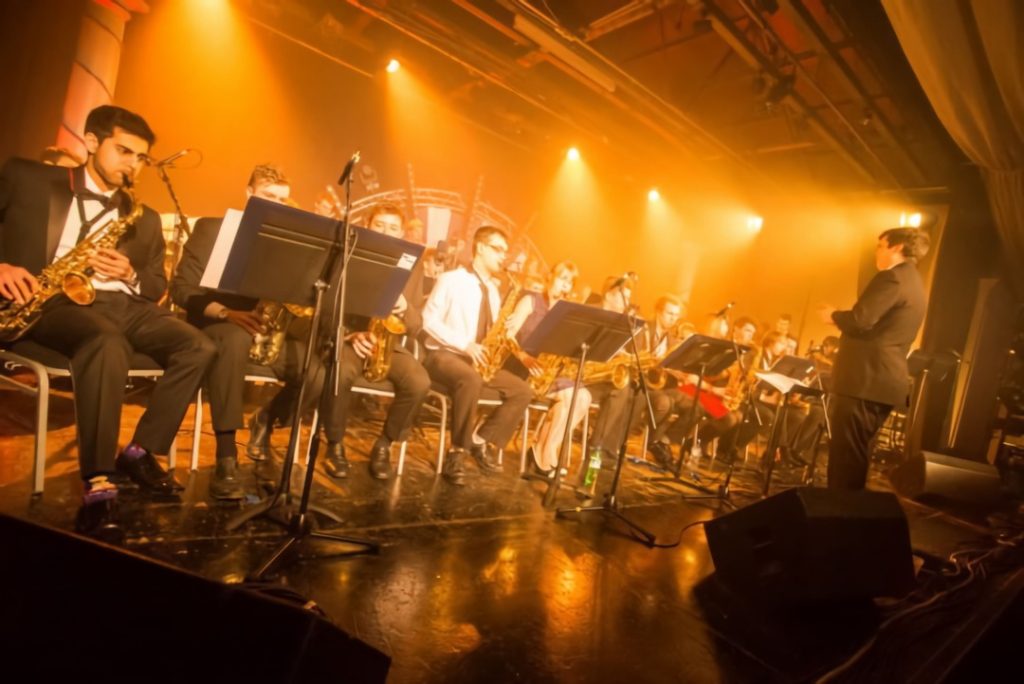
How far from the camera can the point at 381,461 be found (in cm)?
376

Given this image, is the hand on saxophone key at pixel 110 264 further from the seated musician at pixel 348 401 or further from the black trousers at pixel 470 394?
the black trousers at pixel 470 394

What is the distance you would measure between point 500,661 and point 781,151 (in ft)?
35.4

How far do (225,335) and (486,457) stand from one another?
2252 millimetres

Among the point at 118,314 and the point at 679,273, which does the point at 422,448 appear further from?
the point at 679,273

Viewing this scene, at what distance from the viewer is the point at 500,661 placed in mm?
1905

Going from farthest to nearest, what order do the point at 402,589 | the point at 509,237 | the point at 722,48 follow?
1. the point at 509,237
2. the point at 722,48
3. the point at 402,589

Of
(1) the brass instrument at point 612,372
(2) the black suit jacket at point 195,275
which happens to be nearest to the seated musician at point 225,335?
(2) the black suit jacket at point 195,275

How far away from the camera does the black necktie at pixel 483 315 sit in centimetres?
455

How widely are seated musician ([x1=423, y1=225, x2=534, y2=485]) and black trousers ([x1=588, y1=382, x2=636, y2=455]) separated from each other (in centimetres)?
111

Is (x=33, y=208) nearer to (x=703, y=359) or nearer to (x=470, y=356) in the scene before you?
(x=470, y=356)

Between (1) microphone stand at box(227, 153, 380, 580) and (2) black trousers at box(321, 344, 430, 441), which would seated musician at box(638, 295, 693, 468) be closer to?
(2) black trousers at box(321, 344, 430, 441)

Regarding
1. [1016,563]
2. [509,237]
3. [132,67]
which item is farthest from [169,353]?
[509,237]

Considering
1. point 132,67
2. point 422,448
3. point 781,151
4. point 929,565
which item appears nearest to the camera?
point 929,565

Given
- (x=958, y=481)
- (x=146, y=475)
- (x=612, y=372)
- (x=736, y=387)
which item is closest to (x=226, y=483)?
(x=146, y=475)
